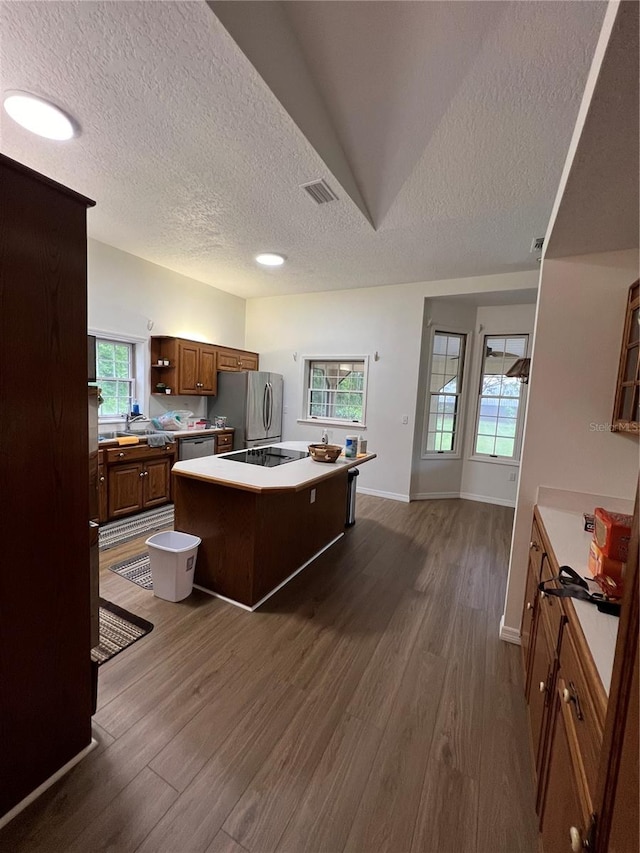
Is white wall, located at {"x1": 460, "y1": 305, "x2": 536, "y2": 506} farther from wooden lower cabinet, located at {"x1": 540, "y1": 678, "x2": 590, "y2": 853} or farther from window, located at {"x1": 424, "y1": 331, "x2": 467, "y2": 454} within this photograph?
wooden lower cabinet, located at {"x1": 540, "y1": 678, "x2": 590, "y2": 853}

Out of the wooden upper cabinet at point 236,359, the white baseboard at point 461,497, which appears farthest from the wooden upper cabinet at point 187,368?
the white baseboard at point 461,497

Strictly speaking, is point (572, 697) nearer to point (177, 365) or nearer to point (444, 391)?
point (444, 391)

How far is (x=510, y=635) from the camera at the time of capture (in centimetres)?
216

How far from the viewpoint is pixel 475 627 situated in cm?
227

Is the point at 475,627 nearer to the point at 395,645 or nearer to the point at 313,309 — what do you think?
the point at 395,645

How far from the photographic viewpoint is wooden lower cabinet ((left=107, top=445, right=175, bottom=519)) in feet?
11.7

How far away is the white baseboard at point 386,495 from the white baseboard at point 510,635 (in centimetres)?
272

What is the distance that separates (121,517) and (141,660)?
86.6 inches

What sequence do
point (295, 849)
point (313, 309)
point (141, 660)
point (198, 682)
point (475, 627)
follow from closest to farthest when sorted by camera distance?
point (295, 849)
point (198, 682)
point (141, 660)
point (475, 627)
point (313, 309)

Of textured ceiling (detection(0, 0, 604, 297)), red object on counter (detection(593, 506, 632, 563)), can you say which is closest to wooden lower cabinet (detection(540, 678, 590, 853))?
red object on counter (detection(593, 506, 632, 563))

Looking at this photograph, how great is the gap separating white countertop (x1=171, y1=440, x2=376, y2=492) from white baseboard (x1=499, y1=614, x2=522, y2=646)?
1.46m

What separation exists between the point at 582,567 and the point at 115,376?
A: 4.71 metres

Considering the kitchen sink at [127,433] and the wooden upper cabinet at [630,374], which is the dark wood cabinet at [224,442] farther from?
the wooden upper cabinet at [630,374]

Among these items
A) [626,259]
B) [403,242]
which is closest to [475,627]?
[626,259]
